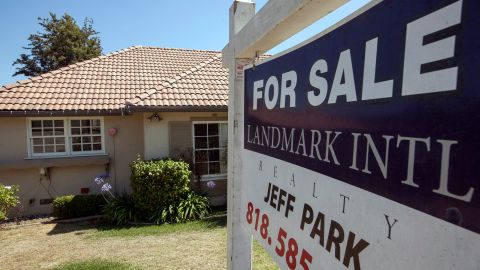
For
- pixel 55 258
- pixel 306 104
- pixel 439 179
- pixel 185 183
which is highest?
pixel 306 104

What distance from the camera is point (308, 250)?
164cm

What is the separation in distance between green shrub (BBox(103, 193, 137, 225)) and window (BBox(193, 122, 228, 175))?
7.61 ft

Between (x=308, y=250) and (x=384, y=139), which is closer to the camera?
(x=384, y=139)

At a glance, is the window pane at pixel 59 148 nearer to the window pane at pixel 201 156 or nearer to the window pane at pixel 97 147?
the window pane at pixel 97 147

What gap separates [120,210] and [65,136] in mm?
3263

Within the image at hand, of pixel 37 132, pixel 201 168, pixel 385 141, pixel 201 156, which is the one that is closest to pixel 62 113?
pixel 37 132

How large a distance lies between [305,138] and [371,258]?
64 cm

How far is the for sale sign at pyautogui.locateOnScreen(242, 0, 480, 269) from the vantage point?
0.85 metres

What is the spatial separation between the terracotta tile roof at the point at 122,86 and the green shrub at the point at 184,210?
8.98 ft

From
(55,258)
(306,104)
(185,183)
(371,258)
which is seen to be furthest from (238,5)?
(185,183)

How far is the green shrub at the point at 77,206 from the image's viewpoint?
8977 millimetres

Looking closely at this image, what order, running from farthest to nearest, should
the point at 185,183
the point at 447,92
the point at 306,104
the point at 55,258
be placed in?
the point at 185,183 → the point at 55,258 → the point at 306,104 → the point at 447,92

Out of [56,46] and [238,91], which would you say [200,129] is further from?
[56,46]

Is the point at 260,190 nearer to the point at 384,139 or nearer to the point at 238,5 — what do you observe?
the point at 384,139
